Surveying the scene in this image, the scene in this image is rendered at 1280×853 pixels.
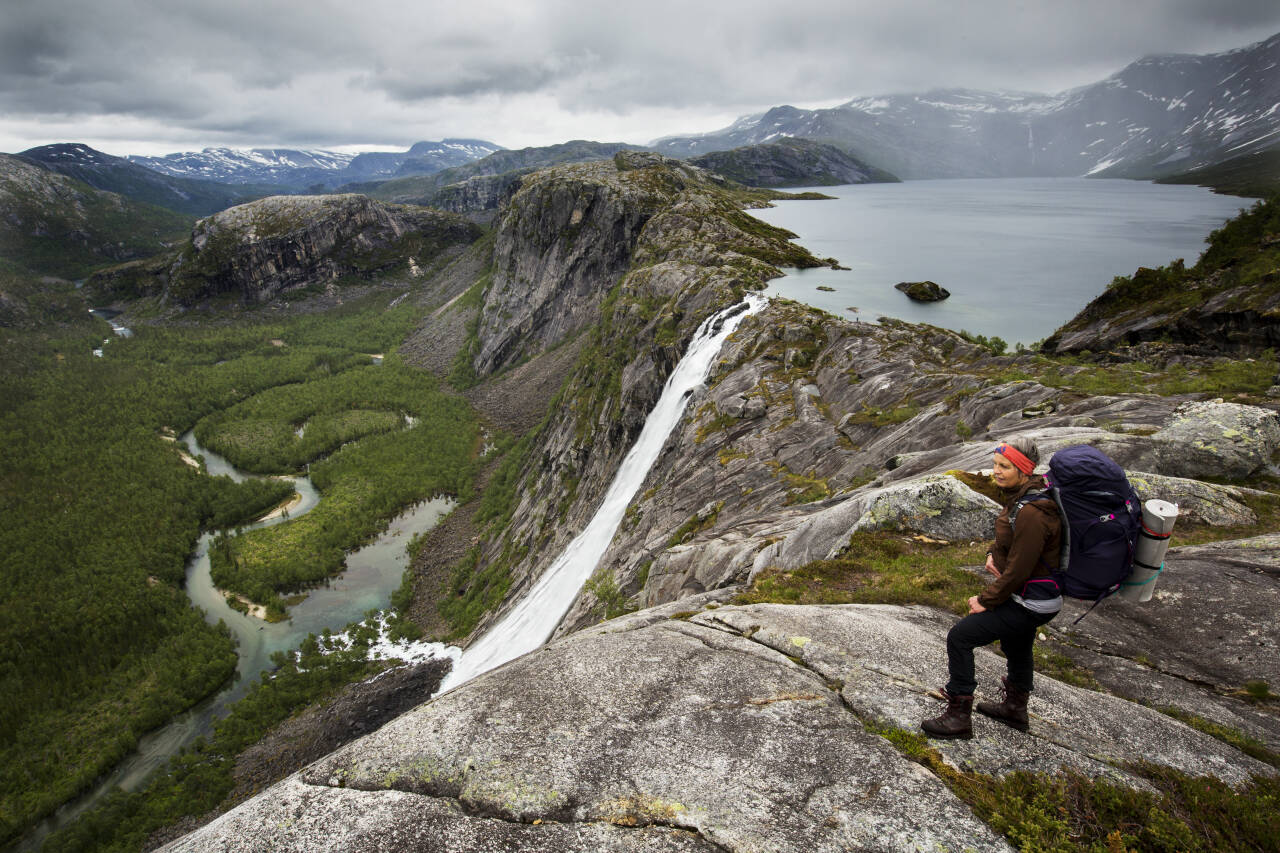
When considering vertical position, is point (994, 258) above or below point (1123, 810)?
above

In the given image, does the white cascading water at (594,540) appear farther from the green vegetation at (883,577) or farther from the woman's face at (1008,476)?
the woman's face at (1008,476)

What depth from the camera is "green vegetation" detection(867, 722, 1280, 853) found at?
565 cm

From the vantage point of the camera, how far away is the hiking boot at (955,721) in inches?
292

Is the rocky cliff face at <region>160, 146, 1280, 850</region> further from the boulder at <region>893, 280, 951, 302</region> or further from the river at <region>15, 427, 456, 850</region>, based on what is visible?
the river at <region>15, 427, 456, 850</region>

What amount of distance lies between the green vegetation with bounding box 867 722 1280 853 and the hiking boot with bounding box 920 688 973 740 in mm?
521

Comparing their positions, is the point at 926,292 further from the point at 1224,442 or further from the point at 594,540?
the point at 1224,442

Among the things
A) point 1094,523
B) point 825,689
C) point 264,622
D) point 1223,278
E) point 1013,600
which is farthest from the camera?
point 264,622

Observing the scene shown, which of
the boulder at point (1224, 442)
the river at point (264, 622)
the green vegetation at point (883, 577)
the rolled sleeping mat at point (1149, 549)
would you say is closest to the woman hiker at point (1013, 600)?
the rolled sleeping mat at point (1149, 549)

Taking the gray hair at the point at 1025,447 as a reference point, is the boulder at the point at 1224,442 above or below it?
below

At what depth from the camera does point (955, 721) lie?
7449 millimetres

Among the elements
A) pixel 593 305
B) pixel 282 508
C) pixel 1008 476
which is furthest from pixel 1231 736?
pixel 593 305

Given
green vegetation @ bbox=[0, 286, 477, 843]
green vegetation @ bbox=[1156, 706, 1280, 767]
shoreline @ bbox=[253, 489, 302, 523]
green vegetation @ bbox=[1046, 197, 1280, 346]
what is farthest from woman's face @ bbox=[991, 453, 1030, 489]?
shoreline @ bbox=[253, 489, 302, 523]

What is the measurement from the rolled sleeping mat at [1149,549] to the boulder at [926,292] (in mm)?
50653

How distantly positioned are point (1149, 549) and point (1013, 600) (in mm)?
1629
